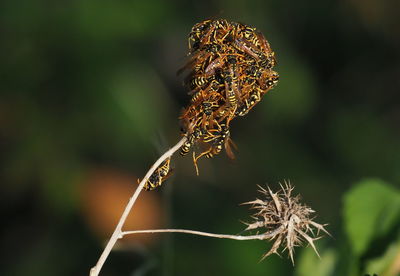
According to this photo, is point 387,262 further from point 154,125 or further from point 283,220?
point 154,125

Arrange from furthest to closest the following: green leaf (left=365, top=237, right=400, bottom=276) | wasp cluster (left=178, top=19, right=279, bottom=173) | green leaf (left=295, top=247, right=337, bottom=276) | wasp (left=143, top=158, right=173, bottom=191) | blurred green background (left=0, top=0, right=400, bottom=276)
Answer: blurred green background (left=0, top=0, right=400, bottom=276) → green leaf (left=295, top=247, right=337, bottom=276) → green leaf (left=365, top=237, right=400, bottom=276) → wasp (left=143, top=158, right=173, bottom=191) → wasp cluster (left=178, top=19, right=279, bottom=173)

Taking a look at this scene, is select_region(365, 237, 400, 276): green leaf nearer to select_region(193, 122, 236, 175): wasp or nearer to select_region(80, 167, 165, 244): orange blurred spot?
select_region(193, 122, 236, 175): wasp

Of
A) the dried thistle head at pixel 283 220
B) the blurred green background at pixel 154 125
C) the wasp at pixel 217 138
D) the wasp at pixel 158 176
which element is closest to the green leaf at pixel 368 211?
the dried thistle head at pixel 283 220

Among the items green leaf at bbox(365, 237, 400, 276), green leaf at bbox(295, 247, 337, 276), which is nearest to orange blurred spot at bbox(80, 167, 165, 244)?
green leaf at bbox(295, 247, 337, 276)

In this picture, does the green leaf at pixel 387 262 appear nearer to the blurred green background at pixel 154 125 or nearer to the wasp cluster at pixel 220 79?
the wasp cluster at pixel 220 79

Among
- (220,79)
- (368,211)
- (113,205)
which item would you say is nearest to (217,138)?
(220,79)

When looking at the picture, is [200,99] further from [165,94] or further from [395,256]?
[165,94]
